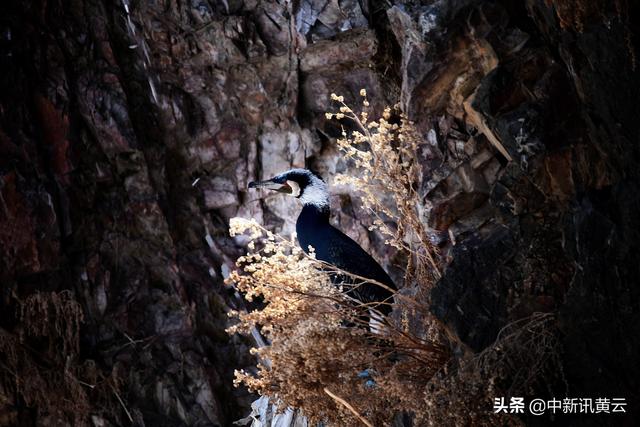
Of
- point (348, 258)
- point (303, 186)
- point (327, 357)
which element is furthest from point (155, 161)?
point (327, 357)

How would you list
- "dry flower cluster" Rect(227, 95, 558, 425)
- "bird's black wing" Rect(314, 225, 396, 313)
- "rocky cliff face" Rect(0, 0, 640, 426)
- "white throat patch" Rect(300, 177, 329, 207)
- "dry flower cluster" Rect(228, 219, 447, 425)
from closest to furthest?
"dry flower cluster" Rect(227, 95, 558, 425) → "dry flower cluster" Rect(228, 219, 447, 425) → "bird's black wing" Rect(314, 225, 396, 313) → "white throat patch" Rect(300, 177, 329, 207) → "rocky cliff face" Rect(0, 0, 640, 426)

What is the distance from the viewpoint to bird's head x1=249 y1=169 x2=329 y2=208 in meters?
1.95

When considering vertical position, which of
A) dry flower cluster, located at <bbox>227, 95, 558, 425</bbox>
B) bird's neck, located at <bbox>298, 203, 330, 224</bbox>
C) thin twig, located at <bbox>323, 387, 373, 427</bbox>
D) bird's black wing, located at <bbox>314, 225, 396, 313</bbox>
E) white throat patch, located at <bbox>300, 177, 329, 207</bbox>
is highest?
white throat patch, located at <bbox>300, 177, 329, 207</bbox>

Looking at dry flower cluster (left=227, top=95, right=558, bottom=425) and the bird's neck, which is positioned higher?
the bird's neck

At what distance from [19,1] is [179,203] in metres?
1.08

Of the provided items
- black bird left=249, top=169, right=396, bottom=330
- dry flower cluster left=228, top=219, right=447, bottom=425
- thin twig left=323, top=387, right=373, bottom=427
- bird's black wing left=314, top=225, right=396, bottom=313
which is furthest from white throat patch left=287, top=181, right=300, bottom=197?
thin twig left=323, top=387, right=373, bottom=427

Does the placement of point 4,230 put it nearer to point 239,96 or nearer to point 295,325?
point 239,96

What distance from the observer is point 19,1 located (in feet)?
9.44

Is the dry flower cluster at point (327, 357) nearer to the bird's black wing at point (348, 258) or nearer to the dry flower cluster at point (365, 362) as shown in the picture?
the dry flower cluster at point (365, 362)

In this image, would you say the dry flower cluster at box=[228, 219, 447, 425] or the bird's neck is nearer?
the dry flower cluster at box=[228, 219, 447, 425]

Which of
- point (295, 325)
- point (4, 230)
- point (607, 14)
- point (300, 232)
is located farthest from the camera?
point (4, 230)

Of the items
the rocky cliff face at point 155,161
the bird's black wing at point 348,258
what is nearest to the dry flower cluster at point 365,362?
the bird's black wing at point 348,258

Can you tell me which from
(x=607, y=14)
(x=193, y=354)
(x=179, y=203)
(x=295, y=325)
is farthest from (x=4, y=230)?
(x=607, y=14)

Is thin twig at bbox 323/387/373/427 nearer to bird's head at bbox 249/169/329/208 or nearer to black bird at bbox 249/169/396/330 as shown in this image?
black bird at bbox 249/169/396/330
